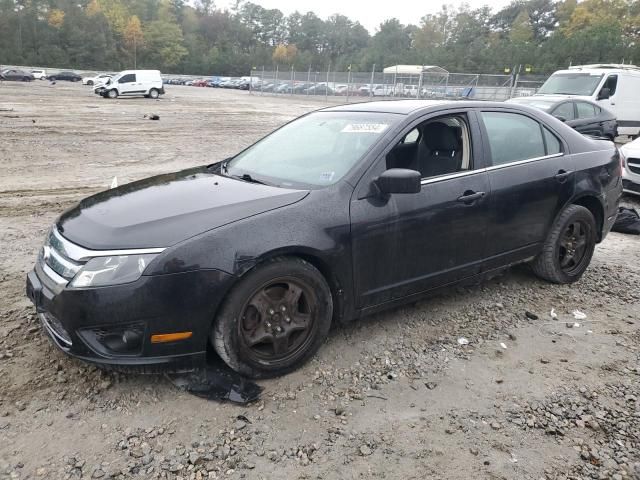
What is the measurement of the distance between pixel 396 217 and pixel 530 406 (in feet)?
4.48

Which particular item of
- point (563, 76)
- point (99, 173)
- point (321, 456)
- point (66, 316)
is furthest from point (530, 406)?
point (563, 76)

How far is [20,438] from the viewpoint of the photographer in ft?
8.38

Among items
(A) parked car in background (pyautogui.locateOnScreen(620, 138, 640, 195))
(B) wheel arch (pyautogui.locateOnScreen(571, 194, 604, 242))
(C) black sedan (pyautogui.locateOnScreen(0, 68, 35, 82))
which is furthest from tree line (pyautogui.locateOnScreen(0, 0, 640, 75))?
(B) wheel arch (pyautogui.locateOnScreen(571, 194, 604, 242))

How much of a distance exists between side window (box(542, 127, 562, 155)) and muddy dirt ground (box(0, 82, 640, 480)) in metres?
1.22

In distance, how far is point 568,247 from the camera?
4.71m

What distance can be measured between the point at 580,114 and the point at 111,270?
12.8 metres

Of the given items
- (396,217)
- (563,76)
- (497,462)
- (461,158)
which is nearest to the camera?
(497,462)

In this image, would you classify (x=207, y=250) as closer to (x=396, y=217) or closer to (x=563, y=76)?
(x=396, y=217)

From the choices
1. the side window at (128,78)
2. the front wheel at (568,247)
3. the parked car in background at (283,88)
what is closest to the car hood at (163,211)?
the front wheel at (568,247)

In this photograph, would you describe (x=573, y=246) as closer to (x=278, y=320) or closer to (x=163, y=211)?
(x=278, y=320)

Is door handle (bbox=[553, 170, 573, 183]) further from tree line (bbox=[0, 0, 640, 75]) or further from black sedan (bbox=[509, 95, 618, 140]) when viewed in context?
tree line (bbox=[0, 0, 640, 75])

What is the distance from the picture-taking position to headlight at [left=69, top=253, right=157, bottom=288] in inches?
104

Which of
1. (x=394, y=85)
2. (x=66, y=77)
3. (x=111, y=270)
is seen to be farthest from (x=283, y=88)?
(x=111, y=270)

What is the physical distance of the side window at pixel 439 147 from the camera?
3.82m
